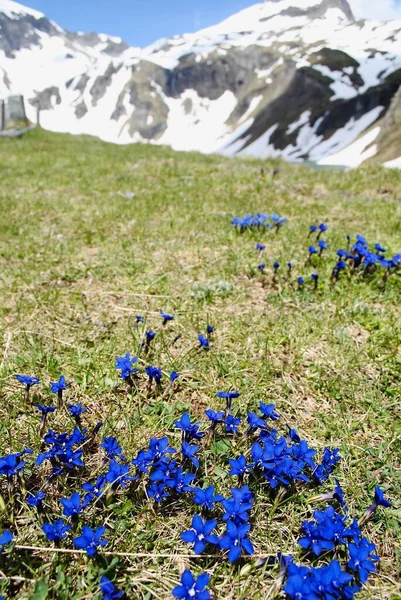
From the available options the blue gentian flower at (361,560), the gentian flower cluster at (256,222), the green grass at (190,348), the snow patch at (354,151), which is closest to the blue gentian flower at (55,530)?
the green grass at (190,348)

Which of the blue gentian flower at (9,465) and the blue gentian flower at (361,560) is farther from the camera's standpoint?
the blue gentian flower at (9,465)

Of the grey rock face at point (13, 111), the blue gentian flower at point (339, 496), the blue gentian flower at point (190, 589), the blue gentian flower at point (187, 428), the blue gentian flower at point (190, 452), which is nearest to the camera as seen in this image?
the blue gentian flower at point (190, 589)

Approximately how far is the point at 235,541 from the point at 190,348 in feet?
7.20

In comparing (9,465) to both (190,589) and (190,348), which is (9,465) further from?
(190,348)

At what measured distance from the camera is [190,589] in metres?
1.96

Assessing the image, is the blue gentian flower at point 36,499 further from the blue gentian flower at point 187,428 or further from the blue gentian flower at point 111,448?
the blue gentian flower at point 187,428

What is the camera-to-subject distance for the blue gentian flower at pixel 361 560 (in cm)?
209

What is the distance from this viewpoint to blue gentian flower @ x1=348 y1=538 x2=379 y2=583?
2088 mm

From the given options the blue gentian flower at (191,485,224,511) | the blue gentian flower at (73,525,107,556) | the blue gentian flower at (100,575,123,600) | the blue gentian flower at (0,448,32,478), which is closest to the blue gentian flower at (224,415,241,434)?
the blue gentian flower at (191,485,224,511)

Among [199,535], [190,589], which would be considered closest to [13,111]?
[199,535]

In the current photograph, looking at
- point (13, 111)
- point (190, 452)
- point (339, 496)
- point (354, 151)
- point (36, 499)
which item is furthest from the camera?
point (354, 151)

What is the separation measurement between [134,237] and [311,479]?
5.39 m

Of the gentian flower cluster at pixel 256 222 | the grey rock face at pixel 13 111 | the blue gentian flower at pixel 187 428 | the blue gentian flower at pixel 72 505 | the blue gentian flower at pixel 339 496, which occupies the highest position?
the grey rock face at pixel 13 111

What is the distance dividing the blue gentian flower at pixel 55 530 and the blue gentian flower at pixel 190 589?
696 mm
